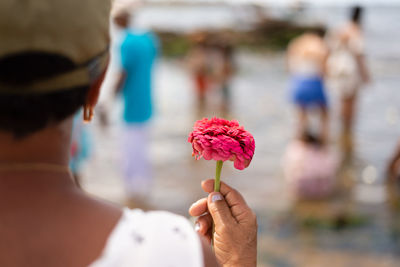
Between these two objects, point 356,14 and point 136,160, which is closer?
point 136,160

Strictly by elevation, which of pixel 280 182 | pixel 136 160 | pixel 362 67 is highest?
pixel 362 67

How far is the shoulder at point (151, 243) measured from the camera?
875 millimetres

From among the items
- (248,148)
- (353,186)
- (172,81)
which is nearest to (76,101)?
(248,148)

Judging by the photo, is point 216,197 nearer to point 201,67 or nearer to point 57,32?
point 57,32

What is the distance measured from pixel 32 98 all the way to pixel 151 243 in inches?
12.7

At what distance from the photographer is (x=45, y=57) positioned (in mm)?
842

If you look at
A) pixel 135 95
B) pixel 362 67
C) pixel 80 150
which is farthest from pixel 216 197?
pixel 362 67

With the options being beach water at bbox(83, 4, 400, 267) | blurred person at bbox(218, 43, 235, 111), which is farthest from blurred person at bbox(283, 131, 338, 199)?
blurred person at bbox(218, 43, 235, 111)

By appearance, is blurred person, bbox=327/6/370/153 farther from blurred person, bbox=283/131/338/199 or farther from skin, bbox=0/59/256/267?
skin, bbox=0/59/256/267

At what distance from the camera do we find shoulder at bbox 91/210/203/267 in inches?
34.4

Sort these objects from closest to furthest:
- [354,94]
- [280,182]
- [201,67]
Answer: [280,182], [354,94], [201,67]

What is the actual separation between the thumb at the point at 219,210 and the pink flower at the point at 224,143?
9cm

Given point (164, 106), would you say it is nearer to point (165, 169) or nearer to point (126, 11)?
point (165, 169)

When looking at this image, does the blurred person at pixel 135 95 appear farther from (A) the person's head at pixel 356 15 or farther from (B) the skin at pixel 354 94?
(A) the person's head at pixel 356 15
